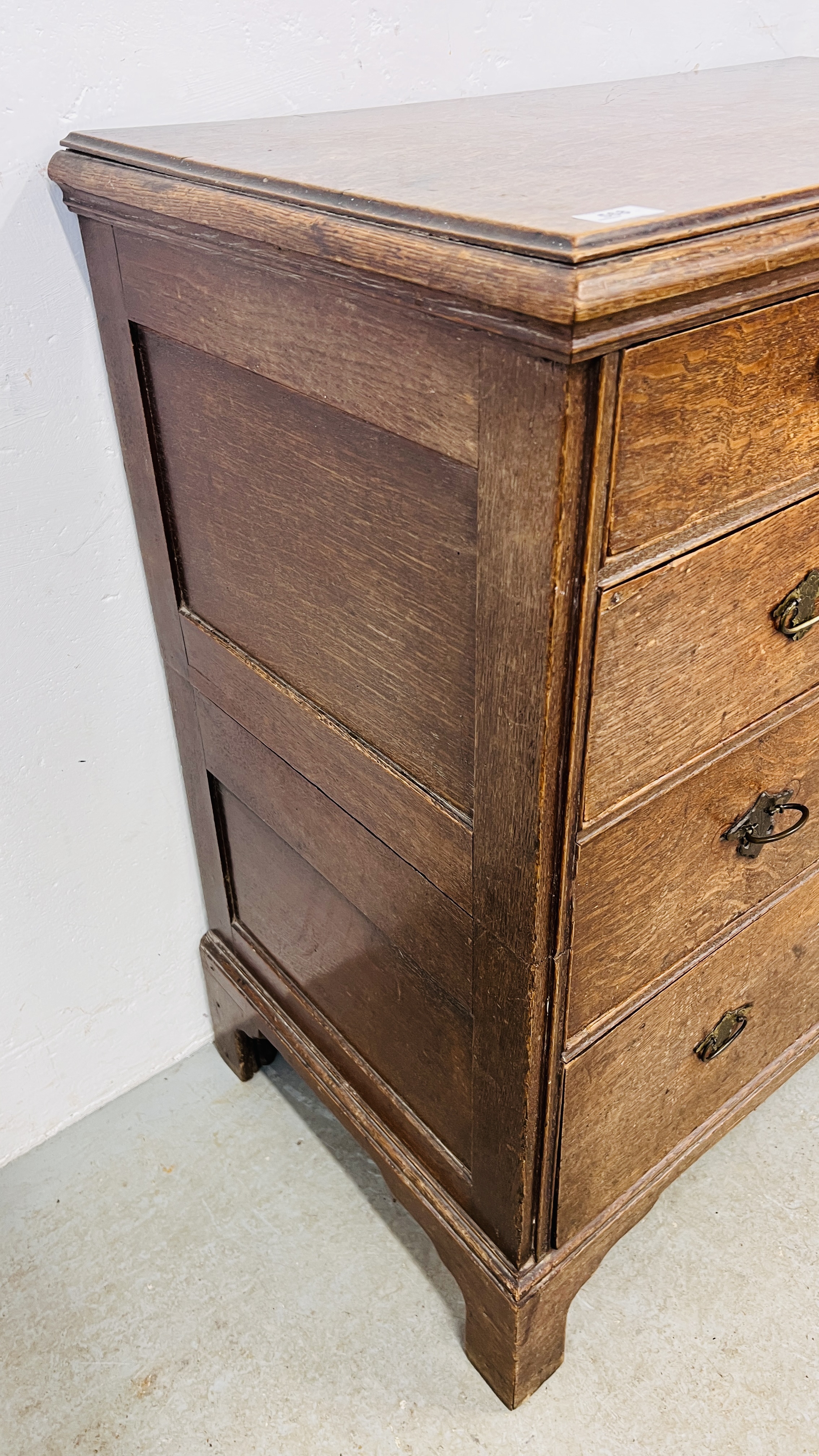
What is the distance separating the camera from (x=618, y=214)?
0.55 metres

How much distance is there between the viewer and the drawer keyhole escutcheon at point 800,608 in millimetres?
772

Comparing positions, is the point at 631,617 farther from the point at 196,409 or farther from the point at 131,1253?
the point at 131,1253

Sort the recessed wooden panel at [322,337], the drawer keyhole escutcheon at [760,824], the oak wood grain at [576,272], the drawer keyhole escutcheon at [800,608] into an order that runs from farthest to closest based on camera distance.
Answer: the drawer keyhole escutcheon at [760,824] → the drawer keyhole escutcheon at [800,608] → the recessed wooden panel at [322,337] → the oak wood grain at [576,272]

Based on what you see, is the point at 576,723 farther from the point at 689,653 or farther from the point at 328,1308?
the point at 328,1308

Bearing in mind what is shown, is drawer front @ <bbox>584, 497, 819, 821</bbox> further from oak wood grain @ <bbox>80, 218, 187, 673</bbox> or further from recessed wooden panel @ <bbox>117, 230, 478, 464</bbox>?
oak wood grain @ <bbox>80, 218, 187, 673</bbox>

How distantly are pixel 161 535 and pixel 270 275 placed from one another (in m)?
0.39

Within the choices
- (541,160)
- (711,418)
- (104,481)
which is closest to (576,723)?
(711,418)

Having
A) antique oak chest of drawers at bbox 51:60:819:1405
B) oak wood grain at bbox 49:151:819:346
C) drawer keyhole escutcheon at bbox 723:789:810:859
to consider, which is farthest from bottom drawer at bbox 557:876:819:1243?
oak wood grain at bbox 49:151:819:346

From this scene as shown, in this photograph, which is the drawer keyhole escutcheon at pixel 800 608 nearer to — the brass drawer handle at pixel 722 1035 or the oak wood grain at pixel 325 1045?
the brass drawer handle at pixel 722 1035

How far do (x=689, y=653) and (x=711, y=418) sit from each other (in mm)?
163

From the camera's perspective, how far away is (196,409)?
0.90 metres

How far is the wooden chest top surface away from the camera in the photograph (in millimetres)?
553

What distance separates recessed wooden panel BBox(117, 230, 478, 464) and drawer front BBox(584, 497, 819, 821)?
0.15 m

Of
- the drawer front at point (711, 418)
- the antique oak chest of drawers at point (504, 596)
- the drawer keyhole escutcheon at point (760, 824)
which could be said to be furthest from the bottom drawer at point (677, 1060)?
the drawer front at point (711, 418)
